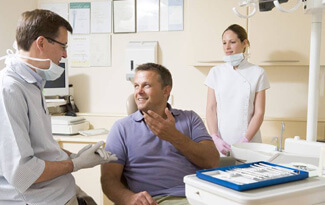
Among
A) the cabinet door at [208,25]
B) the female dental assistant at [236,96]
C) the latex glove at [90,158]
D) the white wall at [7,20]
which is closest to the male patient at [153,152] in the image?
the latex glove at [90,158]

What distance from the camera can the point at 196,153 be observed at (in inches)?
65.2

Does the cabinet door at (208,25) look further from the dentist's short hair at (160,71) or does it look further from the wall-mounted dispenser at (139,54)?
the dentist's short hair at (160,71)

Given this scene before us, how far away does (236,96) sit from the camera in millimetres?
2449

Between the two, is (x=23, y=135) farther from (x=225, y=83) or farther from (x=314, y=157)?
(x=225, y=83)

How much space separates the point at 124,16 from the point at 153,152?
6.74ft

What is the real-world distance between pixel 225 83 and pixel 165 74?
30.0 inches

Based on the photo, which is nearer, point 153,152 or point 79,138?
point 153,152

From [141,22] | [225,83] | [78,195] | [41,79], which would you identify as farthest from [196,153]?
[141,22]

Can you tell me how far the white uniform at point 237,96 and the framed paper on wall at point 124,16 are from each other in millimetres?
1254

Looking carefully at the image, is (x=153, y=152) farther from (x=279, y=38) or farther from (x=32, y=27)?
(x=279, y=38)

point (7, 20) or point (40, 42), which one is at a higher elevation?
point (7, 20)

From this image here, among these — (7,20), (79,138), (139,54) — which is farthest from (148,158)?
(7,20)

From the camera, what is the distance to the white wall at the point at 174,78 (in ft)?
10.3

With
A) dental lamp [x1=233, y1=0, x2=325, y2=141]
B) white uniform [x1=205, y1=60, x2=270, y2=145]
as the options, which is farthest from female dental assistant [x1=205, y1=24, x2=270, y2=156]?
dental lamp [x1=233, y1=0, x2=325, y2=141]
